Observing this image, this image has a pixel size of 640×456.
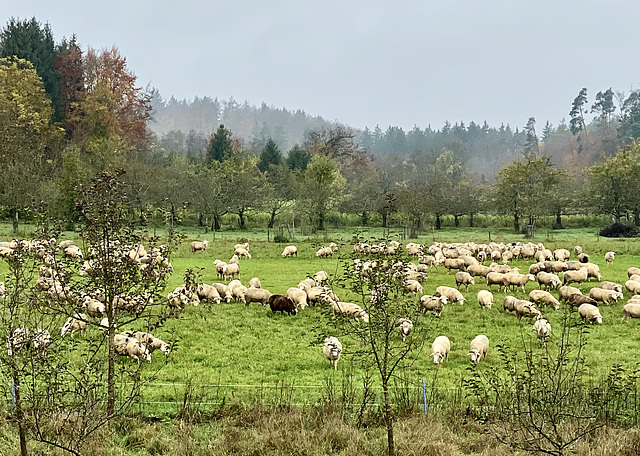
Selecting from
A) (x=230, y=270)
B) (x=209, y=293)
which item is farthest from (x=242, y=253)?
(x=209, y=293)

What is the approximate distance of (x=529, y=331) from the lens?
15.9 meters

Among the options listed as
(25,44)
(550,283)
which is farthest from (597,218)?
(25,44)

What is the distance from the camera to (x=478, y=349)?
519 inches

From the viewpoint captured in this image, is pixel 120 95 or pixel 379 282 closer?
pixel 379 282

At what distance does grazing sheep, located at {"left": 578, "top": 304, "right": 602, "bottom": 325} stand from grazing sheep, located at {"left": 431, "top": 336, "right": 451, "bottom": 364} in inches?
239

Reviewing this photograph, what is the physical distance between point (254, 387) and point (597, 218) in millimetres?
55937

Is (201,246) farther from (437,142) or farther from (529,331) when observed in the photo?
(437,142)

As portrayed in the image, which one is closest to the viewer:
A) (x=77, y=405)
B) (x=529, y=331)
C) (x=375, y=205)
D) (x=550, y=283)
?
(x=77, y=405)

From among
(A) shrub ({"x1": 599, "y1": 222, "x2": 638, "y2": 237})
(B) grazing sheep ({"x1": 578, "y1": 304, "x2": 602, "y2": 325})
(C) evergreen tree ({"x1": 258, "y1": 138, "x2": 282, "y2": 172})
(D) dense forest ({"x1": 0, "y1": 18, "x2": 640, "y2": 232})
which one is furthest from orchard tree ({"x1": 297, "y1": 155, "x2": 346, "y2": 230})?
(B) grazing sheep ({"x1": 578, "y1": 304, "x2": 602, "y2": 325})

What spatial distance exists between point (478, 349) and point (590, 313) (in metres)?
5.82

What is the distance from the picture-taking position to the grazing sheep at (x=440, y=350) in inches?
507

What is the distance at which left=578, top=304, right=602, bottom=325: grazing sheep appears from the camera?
1673 cm

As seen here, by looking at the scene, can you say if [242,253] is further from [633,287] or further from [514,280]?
[633,287]

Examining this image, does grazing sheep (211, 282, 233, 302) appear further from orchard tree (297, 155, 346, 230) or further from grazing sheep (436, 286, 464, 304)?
orchard tree (297, 155, 346, 230)
